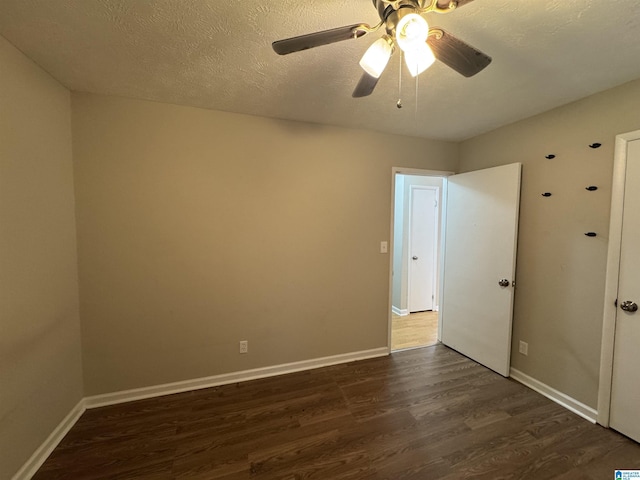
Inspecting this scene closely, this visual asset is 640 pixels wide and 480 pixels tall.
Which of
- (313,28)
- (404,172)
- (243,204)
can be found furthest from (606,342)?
(243,204)

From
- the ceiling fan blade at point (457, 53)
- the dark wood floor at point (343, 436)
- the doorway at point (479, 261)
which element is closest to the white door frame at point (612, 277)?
the dark wood floor at point (343, 436)

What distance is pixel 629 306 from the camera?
5.56 ft

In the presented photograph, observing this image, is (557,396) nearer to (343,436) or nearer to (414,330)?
(414,330)

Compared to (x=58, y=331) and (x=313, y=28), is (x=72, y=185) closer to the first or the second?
(x=58, y=331)

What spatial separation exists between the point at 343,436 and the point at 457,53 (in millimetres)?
2252

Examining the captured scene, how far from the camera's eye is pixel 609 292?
1794mm

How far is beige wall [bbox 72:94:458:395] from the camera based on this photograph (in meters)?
1.98

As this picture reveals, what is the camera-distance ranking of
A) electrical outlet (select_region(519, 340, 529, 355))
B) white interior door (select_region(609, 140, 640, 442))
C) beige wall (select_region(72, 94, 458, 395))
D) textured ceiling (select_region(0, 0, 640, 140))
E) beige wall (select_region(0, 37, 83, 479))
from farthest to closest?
electrical outlet (select_region(519, 340, 529, 355))
beige wall (select_region(72, 94, 458, 395))
white interior door (select_region(609, 140, 640, 442))
beige wall (select_region(0, 37, 83, 479))
textured ceiling (select_region(0, 0, 640, 140))

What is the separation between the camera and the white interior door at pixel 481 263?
7.88 feet

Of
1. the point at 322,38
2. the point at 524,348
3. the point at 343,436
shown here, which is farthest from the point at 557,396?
the point at 322,38

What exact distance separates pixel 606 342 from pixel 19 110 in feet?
13.1

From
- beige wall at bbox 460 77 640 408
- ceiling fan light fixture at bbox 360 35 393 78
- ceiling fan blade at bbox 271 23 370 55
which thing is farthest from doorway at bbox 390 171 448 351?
ceiling fan blade at bbox 271 23 370 55

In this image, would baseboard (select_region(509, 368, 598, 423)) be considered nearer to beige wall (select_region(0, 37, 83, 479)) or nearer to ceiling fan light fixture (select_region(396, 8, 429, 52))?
ceiling fan light fixture (select_region(396, 8, 429, 52))

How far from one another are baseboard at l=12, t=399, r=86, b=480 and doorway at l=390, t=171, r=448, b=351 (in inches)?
142
